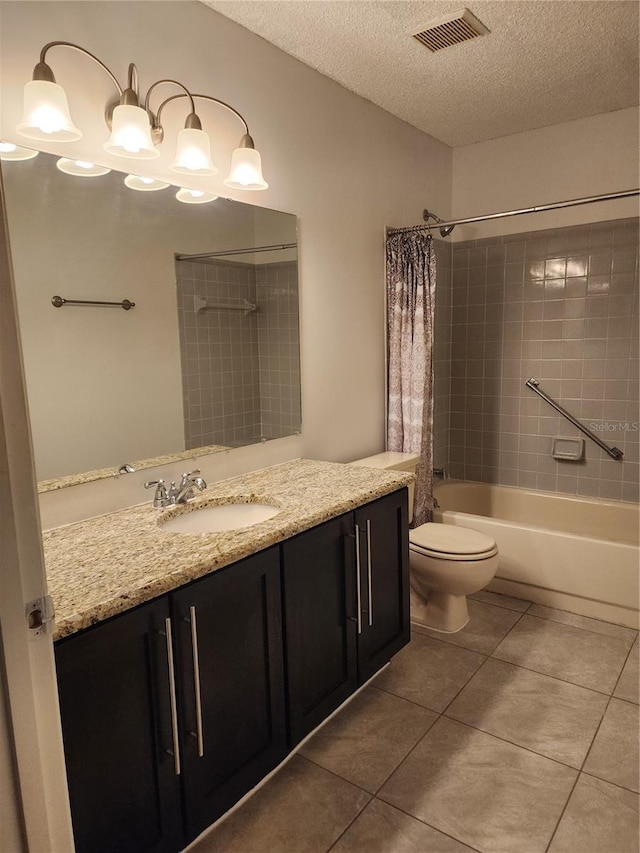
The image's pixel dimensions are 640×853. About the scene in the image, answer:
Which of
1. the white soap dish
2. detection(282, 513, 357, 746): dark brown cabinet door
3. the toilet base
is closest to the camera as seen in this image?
detection(282, 513, 357, 746): dark brown cabinet door

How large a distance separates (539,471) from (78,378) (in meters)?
2.80

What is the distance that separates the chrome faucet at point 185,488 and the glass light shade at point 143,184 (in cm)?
95

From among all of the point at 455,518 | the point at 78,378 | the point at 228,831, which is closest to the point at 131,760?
the point at 228,831

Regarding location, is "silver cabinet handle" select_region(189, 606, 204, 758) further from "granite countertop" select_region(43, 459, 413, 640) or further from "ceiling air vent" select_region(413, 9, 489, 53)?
"ceiling air vent" select_region(413, 9, 489, 53)

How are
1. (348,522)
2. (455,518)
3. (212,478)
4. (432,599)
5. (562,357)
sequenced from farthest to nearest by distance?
(562,357) → (455,518) → (432,599) → (212,478) → (348,522)

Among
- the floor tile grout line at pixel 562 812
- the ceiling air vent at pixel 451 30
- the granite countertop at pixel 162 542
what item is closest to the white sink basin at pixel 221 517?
the granite countertop at pixel 162 542

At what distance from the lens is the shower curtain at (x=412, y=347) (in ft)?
9.82

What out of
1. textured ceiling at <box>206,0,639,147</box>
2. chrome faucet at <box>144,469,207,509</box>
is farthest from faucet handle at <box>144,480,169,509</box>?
textured ceiling at <box>206,0,639,147</box>

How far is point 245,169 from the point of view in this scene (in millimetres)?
1983

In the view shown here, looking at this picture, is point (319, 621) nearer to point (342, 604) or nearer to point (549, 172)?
point (342, 604)

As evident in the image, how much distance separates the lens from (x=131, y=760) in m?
1.25

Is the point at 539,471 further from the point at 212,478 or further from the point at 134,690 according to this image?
the point at 134,690

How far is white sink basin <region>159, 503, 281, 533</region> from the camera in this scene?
73.5 inches

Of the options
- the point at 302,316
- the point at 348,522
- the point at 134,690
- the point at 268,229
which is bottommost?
the point at 134,690
